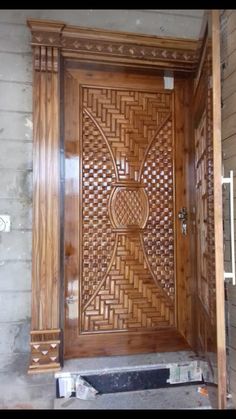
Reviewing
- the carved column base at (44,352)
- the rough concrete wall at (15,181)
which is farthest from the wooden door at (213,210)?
the rough concrete wall at (15,181)

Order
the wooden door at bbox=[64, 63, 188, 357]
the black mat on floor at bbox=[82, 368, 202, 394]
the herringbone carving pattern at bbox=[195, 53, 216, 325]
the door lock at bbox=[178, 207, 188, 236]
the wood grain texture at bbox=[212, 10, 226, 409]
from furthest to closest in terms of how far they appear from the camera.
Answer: the door lock at bbox=[178, 207, 188, 236] → the wooden door at bbox=[64, 63, 188, 357] → the black mat on floor at bbox=[82, 368, 202, 394] → the herringbone carving pattern at bbox=[195, 53, 216, 325] → the wood grain texture at bbox=[212, 10, 226, 409]

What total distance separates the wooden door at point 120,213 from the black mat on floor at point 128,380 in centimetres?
25

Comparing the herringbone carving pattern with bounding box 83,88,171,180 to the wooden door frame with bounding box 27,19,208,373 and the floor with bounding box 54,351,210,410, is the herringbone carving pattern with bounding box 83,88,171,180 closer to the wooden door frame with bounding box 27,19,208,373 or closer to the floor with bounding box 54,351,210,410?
the wooden door frame with bounding box 27,19,208,373

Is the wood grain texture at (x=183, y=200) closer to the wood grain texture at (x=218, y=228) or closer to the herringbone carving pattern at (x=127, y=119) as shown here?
the herringbone carving pattern at (x=127, y=119)

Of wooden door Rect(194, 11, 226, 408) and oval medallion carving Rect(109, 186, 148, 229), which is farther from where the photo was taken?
oval medallion carving Rect(109, 186, 148, 229)

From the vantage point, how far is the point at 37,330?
6.04ft

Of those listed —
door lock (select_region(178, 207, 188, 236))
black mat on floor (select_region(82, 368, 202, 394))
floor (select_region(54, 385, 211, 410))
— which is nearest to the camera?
floor (select_region(54, 385, 211, 410))

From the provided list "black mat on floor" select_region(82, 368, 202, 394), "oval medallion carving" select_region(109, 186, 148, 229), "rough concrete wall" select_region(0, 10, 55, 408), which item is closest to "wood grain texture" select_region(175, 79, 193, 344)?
"oval medallion carving" select_region(109, 186, 148, 229)

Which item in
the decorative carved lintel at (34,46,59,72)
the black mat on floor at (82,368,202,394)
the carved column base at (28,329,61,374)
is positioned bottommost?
the black mat on floor at (82,368,202,394)

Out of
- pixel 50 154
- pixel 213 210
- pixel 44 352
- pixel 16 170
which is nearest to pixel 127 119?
pixel 50 154

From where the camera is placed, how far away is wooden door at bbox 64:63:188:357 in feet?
6.81

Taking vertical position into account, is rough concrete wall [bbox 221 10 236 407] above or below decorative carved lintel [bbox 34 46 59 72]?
below

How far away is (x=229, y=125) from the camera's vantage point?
68.7 inches
